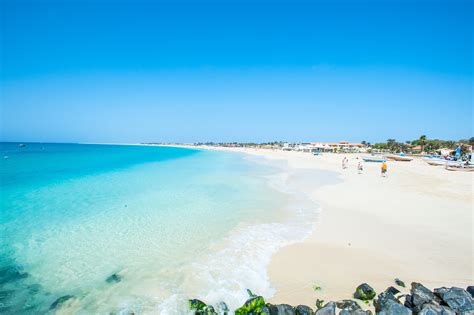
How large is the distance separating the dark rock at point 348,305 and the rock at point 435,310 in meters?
0.89

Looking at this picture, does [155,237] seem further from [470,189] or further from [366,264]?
[470,189]

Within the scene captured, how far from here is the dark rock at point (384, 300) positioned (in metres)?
4.09

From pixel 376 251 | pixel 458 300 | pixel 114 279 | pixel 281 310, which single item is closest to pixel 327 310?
pixel 281 310

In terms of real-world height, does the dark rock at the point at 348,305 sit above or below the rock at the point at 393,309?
below

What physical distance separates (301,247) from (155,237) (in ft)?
14.8

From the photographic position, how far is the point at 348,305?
13.8 feet

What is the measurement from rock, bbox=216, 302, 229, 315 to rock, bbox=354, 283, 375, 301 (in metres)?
2.39

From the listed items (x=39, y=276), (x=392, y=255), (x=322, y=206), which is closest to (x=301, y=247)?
(x=392, y=255)

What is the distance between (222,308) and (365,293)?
2597mm

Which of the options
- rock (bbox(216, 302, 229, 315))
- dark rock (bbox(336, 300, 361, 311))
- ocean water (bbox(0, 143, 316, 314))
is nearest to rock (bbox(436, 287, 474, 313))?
dark rock (bbox(336, 300, 361, 311))

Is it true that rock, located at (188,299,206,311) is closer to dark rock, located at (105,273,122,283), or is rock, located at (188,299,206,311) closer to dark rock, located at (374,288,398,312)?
dark rock, located at (105,273,122,283)

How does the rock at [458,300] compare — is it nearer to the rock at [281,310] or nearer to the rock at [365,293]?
the rock at [365,293]

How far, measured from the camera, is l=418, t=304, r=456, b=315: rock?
377 centimetres

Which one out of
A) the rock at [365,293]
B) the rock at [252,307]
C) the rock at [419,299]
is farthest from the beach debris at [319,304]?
the rock at [419,299]
